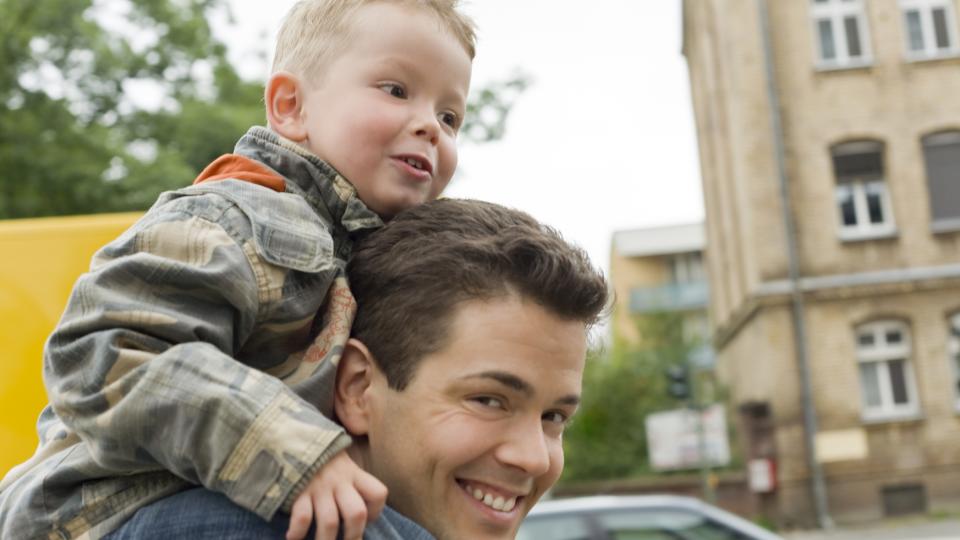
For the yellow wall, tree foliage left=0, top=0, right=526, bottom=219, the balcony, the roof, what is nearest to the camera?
the yellow wall

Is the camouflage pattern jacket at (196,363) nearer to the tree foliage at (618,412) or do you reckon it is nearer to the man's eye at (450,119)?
the man's eye at (450,119)

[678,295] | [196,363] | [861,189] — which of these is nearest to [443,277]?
[196,363]

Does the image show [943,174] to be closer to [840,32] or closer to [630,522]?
[840,32]

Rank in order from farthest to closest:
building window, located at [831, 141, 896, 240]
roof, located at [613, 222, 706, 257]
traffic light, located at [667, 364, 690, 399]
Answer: roof, located at [613, 222, 706, 257]
building window, located at [831, 141, 896, 240]
traffic light, located at [667, 364, 690, 399]

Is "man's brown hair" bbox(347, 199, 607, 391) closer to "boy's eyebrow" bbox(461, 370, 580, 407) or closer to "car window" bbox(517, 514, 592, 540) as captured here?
"boy's eyebrow" bbox(461, 370, 580, 407)

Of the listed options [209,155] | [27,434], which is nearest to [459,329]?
[27,434]

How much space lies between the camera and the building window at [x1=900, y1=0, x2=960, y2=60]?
2816 centimetres

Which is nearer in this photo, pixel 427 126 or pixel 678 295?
pixel 427 126

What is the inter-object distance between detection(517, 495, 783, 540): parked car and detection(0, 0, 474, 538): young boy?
649cm

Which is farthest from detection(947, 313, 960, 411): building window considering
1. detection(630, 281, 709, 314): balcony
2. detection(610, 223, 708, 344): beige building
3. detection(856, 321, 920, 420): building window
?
detection(630, 281, 709, 314): balcony

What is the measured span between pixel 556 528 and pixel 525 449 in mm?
6740

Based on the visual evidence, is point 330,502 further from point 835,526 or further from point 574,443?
point 574,443

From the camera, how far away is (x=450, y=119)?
233 cm

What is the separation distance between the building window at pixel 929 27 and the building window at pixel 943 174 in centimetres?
186
